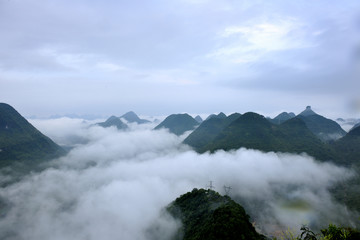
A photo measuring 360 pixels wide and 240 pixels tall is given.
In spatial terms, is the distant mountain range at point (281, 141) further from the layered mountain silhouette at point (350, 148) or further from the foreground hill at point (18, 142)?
the foreground hill at point (18, 142)

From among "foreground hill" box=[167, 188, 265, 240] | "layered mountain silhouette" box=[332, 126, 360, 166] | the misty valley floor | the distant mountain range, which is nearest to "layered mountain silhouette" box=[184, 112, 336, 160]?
the distant mountain range

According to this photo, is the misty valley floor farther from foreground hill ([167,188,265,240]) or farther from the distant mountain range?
the distant mountain range

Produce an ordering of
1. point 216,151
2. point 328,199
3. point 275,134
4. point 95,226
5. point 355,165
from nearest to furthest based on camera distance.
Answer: point 328,199 → point 95,226 → point 355,165 → point 216,151 → point 275,134

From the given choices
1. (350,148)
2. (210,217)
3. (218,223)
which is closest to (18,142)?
(210,217)

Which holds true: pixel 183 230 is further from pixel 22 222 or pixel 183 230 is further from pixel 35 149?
pixel 35 149

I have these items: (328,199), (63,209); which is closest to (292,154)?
(328,199)

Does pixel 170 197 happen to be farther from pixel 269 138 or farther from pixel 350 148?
pixel 350 148

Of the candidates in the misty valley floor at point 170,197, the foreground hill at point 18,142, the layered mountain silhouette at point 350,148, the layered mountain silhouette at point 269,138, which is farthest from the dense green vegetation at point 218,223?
the foreground hill at point 18,142
